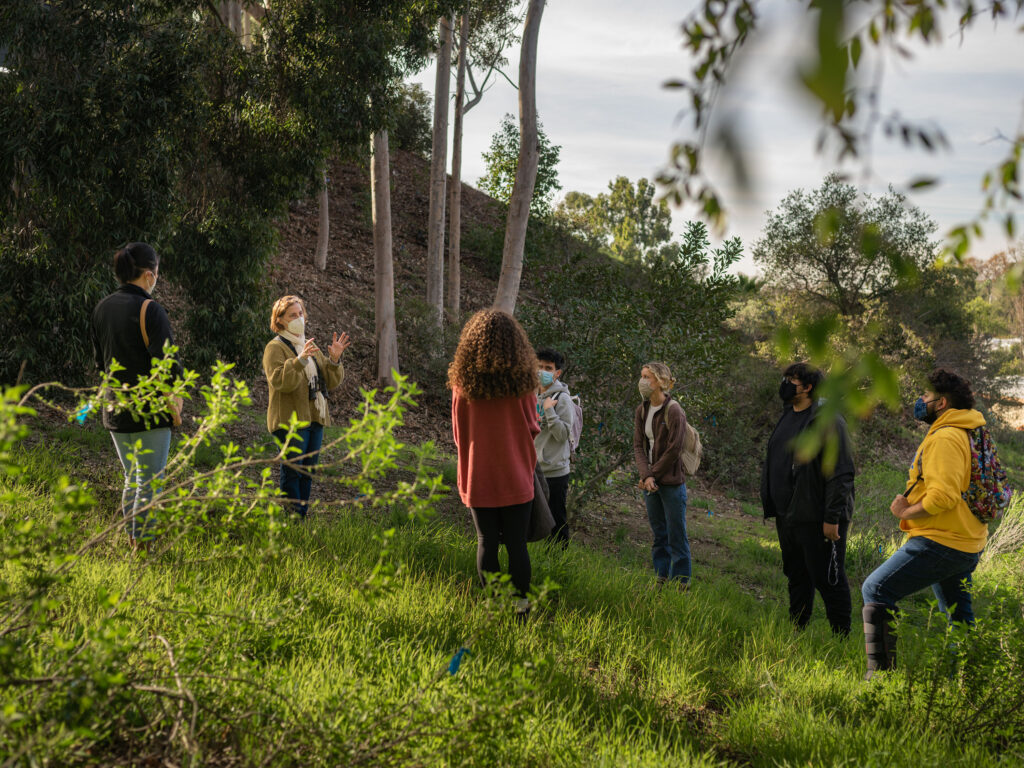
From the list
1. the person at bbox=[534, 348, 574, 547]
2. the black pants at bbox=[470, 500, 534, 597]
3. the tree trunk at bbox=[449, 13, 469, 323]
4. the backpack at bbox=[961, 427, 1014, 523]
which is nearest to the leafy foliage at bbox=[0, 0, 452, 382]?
the person at bbox=[534, 348, 574, 547]

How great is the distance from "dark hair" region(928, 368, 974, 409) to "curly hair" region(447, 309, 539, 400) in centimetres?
235

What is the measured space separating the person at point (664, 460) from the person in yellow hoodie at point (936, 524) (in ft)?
6.49

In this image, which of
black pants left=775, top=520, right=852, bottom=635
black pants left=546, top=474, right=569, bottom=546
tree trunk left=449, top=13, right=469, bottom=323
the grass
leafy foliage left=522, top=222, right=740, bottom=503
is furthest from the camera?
tree trunk left=449, top=13, right=469, bottom=323

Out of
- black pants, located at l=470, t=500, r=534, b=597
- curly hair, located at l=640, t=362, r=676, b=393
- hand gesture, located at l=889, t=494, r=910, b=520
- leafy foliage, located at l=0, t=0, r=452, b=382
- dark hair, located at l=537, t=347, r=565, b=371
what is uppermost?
leafy foliage, located at l=0, t=0, r=452, b=382

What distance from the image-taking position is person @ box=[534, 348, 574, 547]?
6.71 meters

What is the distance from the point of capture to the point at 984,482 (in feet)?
14.1

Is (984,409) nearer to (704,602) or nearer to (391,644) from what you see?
(704,602)

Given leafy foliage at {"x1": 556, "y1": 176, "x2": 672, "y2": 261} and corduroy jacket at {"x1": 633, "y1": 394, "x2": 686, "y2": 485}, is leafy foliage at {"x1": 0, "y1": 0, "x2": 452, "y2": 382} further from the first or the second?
leafy foliage at {"x1": 556, "y1": 176, "x2": 672, "y2": 261}

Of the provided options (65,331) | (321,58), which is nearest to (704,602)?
(65,331)

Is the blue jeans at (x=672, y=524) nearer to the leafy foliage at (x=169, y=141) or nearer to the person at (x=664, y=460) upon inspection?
the person at (x=664, y=460)

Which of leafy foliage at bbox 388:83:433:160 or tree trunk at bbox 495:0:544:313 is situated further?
leafy foliage at bbox 388:83:433:160

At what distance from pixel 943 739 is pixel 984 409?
25.8 meters

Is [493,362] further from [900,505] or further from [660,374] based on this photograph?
[900,505]

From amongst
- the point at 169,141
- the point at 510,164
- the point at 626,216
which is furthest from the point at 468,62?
the point at 626,216
